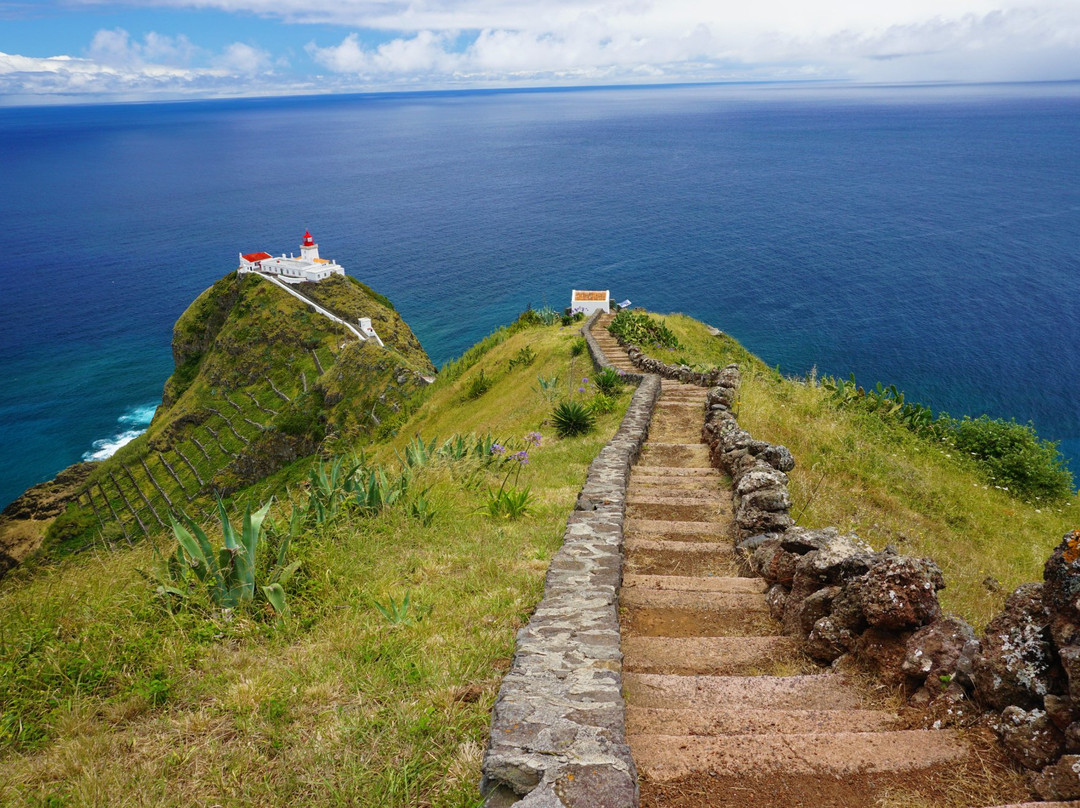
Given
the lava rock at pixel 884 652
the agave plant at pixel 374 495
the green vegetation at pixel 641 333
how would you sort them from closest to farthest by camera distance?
1. the lava rock at pixel 884 652
2. the agave plant at pixel 374 495
3. the green vegetation at pixel 641 333

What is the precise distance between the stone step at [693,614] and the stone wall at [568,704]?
247 mm

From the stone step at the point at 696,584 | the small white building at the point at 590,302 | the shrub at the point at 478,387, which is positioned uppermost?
the stone step at the point at 696,584

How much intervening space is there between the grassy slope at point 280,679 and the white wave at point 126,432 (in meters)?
55.2

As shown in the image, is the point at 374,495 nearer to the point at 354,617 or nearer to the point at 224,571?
the point at 224,571

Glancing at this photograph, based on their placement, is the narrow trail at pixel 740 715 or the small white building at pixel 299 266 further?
the small white building at pixel 299 266

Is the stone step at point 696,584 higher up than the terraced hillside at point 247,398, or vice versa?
the stone step at point 696,584

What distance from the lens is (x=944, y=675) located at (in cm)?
353

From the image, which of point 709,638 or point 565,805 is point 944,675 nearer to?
point 709,638

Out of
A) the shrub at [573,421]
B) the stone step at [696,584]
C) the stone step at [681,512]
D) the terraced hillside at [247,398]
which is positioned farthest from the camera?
the terraced hillside at [247,398]

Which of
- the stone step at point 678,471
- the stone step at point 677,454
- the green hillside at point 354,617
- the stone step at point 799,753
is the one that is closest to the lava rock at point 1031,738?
the stone step at point 799,753

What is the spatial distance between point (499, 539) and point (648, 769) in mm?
3418

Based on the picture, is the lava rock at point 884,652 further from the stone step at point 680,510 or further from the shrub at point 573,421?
the shrub at point 573,421

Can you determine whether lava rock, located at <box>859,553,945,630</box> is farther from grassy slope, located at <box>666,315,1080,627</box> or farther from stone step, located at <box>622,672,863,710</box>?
grassy slope, located at <box>666,315,1080,627</box>

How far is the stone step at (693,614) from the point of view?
192 inches
